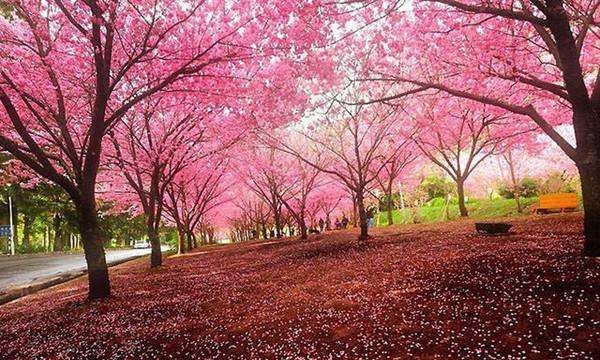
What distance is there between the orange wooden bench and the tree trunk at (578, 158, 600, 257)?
63.7 feet

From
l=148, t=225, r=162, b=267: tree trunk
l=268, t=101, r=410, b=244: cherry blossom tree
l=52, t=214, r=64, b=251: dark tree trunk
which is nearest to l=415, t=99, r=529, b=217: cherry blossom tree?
l=268, t=101, r=410, b=244: cherry blossom tree

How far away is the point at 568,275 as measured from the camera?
8.59m

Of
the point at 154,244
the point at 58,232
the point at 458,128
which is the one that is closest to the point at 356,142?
the point at 154,244

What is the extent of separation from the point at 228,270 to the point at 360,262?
20.3 feet

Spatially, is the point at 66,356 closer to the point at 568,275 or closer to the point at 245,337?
the point at 245,337

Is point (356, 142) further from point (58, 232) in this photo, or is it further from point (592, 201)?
point (58, 232)

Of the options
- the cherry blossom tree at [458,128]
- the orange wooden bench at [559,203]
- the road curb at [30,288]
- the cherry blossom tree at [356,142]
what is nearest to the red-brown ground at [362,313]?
the road curb at [30,288]

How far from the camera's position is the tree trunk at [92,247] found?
12836mm

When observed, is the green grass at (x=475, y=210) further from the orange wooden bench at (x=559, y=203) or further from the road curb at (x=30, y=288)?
the road curb at (x=30, y=288)

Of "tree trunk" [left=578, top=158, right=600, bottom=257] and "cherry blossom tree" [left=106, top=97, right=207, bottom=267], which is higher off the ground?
"cherry blossom tree" [left=106, top=97, right=207, bottom=267]

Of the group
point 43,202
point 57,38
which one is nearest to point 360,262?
point 57,38

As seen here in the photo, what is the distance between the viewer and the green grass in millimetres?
36156

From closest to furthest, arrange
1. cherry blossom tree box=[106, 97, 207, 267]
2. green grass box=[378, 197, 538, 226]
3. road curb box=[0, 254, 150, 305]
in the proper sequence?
road curb box=[0, 254, 150, 305] < cherry blossom tree box=[106, 97, 207, 267] < green grass box=[378, 197, 538, 226]

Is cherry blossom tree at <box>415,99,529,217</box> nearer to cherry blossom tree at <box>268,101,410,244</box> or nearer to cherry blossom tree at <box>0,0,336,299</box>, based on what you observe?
cherry blossom tree at <box>268,101,410,244</box>
